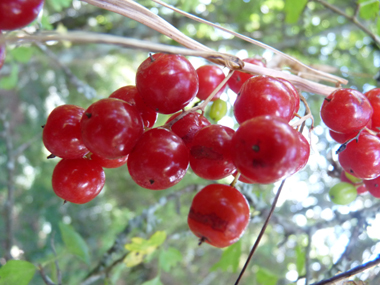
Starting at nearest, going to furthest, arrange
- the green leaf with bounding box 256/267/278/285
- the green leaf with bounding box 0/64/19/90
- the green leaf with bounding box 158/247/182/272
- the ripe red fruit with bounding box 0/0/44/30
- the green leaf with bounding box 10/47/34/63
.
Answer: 1. the ripe red fruit with bounding box 0/0/44/30
2. the green leaf with bounding box 256/267/278/285
3. the green leaf with bounding box 158/247/182/272
4. the green leaf with bounding box 10/47/34/63
5. the green leaf with bounding box 0/64/19/90

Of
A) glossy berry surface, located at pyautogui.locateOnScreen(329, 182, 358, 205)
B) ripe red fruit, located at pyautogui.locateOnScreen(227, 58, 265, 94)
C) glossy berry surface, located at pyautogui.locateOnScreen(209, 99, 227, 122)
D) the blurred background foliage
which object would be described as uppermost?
ripe red fruit, located at pyautogui.locateOnScreen(227, 58, 265, 94)

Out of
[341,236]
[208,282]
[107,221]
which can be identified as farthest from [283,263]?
[107,221]

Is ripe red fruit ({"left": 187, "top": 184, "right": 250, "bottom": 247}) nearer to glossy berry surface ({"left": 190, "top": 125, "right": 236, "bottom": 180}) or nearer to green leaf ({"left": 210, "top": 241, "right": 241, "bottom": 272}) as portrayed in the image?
glossy berry surface ({"left": 190, "top": 125, "right": 236, "bottom": 180})

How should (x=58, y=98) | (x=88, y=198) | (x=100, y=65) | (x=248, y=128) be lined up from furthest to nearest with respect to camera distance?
(x=100, y=65)
(x=58, y=98)
(x=88, y=198)
(x=248, y=128)

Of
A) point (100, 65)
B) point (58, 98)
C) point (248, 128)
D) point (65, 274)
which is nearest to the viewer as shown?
point (248, 128)

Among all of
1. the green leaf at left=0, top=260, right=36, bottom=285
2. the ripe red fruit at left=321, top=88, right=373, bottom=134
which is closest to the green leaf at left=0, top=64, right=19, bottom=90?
the green leaf at left=0, top=260, right=36, bottom=285

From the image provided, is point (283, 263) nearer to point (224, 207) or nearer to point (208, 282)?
point (208, 282)
